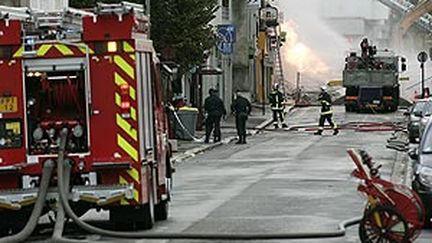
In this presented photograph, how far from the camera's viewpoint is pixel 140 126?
14.0 meters

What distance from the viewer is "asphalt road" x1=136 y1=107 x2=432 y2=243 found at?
1533cm

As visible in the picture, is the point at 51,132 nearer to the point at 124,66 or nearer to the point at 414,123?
the point at 124,66

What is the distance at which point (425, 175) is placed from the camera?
15.1 m

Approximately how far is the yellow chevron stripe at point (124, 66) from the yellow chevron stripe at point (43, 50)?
30.9 inches

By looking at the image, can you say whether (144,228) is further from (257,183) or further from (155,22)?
(155,22)

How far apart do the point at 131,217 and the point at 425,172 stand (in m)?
3.70

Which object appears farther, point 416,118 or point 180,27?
point 180,27

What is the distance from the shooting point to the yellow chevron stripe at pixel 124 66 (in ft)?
45.8

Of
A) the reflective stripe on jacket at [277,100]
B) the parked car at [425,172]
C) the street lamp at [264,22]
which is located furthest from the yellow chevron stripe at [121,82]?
the street lamp at [264,22]

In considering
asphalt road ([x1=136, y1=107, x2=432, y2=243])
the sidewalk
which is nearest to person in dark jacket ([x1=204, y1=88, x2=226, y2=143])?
the sidewalk

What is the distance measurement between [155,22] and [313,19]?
198 feet

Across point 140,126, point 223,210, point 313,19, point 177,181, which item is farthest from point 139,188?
point 313,19

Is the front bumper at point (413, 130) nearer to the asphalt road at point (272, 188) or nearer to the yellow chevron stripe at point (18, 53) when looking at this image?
the asphalt road at point (272, 188)

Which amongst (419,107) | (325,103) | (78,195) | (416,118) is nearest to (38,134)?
(78,195)
